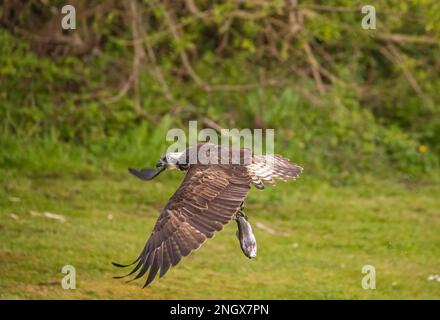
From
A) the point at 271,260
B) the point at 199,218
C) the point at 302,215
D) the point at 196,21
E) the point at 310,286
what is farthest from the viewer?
the point at 196,21

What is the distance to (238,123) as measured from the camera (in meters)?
11.9

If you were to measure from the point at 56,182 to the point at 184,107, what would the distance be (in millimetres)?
1801

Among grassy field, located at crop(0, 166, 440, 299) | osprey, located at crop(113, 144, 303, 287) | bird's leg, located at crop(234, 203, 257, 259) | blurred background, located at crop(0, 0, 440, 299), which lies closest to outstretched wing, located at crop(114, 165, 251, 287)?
osprey, located at crop(113, 144, 303, 287)

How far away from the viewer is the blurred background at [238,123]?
29.7 feet

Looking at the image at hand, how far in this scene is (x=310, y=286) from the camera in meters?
8.44

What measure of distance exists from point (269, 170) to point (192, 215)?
927 millimetres

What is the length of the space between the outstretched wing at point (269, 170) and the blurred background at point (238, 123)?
4.29ft

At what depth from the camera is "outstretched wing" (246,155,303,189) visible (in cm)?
729

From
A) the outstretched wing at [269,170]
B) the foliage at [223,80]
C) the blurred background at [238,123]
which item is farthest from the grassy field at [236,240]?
the outstretched wing at [269,170]

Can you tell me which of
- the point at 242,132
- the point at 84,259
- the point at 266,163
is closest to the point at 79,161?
the point at 242,132

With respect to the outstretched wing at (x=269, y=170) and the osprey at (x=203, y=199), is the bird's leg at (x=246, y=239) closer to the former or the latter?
the osprey at (x=203, y=199)

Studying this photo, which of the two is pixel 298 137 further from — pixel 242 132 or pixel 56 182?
pixel 56 182

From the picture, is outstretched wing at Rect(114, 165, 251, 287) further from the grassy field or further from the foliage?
the foliage

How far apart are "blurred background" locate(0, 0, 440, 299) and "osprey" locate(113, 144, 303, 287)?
1.38m
